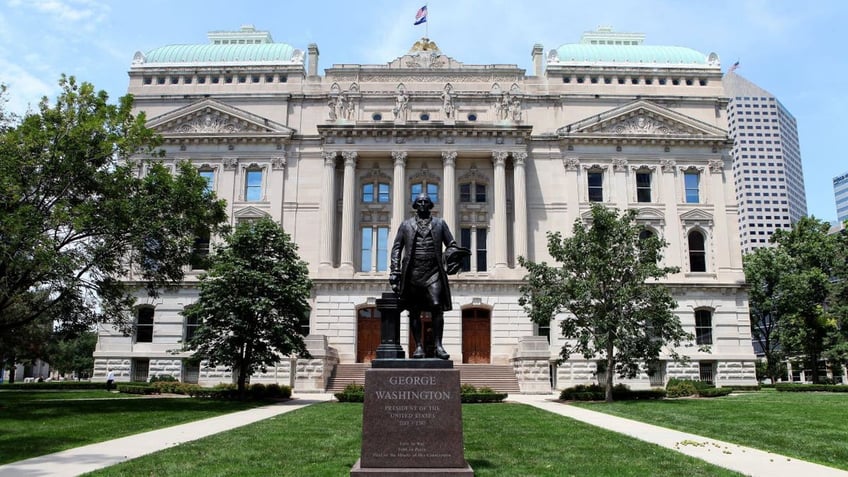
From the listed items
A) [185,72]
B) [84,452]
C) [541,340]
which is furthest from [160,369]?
[84,452]

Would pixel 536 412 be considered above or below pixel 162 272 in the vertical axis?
below

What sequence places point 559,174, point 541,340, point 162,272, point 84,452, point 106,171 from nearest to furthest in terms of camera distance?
point 84,452
point 106,171
point 162,272
point 541,340
point 559,174

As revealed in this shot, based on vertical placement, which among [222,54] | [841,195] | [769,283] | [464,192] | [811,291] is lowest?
[811,291]

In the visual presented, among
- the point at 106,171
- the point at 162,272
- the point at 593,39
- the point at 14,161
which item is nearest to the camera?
the point at 14,161

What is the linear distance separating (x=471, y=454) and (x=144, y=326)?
39.1m

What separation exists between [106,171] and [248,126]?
23.2 m

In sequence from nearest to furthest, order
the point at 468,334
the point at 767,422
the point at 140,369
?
the point at 767,422 < the point at 468,334 < the point at 140,369

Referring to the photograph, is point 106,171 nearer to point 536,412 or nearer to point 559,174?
point 536,412

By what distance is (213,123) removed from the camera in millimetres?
48812

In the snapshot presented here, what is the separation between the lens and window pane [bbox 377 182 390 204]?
4831 centimetres

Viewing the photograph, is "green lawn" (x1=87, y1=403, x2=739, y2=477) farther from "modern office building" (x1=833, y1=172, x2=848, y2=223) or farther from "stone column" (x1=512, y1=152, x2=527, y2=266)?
"modern office building" (x1=833, y1=172, x2=848, y2=223)

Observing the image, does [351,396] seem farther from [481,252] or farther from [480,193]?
[480,193]

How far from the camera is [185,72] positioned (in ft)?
168

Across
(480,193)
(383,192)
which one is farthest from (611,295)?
(383,192)
